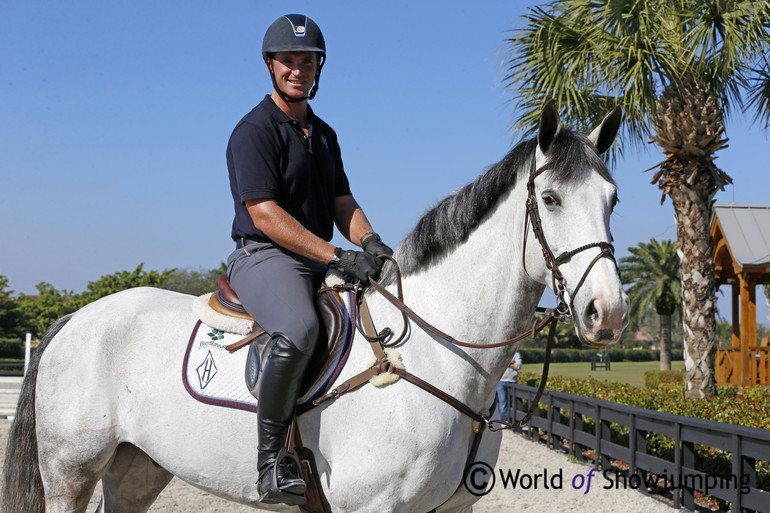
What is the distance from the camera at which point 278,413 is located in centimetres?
286

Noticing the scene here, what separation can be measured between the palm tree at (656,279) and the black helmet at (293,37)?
127 feet

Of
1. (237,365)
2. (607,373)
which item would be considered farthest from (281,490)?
(607,373)

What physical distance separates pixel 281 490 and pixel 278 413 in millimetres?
317

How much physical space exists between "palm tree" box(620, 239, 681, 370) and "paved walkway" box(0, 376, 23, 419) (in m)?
32.3

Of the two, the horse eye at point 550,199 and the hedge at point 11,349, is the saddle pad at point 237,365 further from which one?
the hedge at point 11,349

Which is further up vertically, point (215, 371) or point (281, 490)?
point (215, 371)

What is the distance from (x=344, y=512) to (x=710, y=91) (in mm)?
12062

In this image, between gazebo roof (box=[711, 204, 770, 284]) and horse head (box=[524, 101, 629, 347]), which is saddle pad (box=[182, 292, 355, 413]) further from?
gazebo roof (box=[711, 204, 770, 284])

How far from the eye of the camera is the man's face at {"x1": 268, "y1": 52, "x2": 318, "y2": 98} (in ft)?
10.7

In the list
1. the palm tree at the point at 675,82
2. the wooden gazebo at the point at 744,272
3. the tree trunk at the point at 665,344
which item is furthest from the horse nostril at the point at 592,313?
the tree trunk at the point at 665,344

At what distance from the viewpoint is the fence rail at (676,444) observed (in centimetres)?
596

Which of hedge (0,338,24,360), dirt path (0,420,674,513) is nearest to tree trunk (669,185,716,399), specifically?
dirt path (0,420,674,513)

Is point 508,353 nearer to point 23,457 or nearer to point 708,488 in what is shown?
point 23,457

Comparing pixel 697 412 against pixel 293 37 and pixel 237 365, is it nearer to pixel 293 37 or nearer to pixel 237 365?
pixel 237 365
